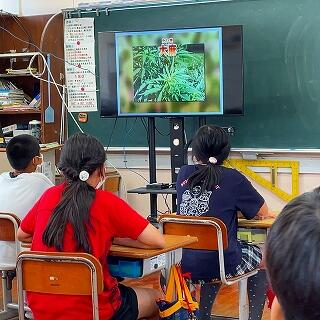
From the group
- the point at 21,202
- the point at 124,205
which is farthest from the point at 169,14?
the point at 124,205

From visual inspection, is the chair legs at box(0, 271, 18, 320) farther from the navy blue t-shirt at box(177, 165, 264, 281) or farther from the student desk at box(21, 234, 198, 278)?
the student desk at box(21, 234, 198, 278)

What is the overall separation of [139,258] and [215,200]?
768mm

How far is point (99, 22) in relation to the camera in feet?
18.3

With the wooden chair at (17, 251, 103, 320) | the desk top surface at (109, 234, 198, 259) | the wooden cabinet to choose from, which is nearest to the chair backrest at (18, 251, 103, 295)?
the wooden chair at (17, 251, 103, 320)

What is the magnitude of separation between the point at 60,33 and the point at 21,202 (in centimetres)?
262

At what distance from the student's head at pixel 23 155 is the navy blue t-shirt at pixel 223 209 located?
1.00 metres

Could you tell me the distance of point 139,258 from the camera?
2.66m

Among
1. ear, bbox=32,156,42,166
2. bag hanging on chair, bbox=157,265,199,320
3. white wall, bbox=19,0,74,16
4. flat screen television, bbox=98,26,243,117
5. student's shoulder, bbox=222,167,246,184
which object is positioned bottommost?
bag hanging on chair, bbox=157,265,199,320

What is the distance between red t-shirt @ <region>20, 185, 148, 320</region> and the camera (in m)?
2.57

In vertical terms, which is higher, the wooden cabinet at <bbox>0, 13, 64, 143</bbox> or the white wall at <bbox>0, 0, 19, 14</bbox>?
the white wall at <bbox>0, 0, 19, 14</bbox>

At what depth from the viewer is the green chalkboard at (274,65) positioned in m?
4.81

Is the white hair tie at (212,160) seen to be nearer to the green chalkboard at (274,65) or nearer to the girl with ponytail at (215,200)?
the girl with ponytail at (215,200)

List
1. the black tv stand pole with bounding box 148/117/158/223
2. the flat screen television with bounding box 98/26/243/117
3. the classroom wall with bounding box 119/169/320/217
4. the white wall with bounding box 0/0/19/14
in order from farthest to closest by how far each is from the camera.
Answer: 1. the white wall with bounding box 0/0/19/14
2. the black tv stand pole with bounding box 148/117/158/223
3. the classroom wall with bounding box 119/169/320/217
4. the flat screen television with bounding box 98/26/243/117

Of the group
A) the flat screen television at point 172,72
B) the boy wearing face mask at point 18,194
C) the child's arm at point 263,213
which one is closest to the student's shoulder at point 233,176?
the child's arm at point 263,213
